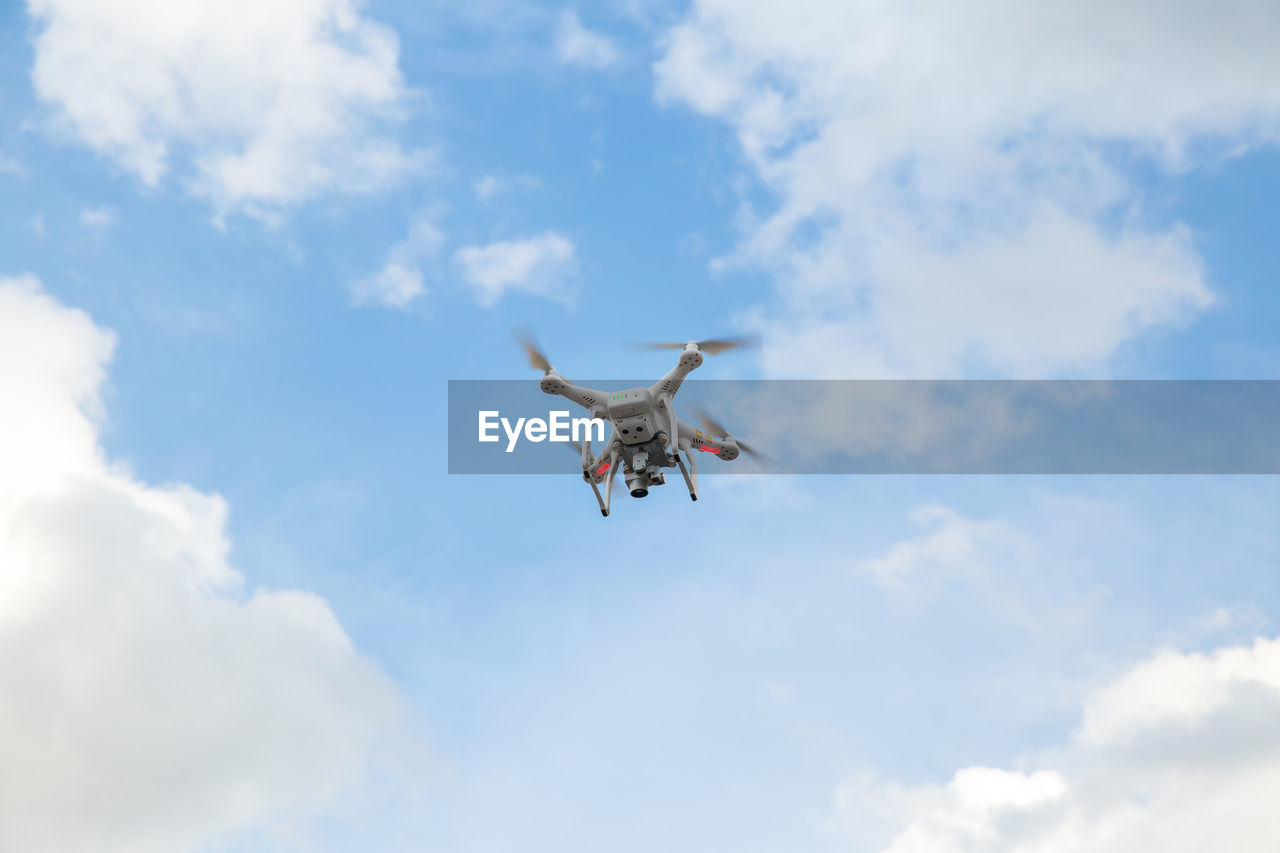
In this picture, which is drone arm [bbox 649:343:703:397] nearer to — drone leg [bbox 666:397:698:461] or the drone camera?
drone leg [bbox 666:397:698:461]

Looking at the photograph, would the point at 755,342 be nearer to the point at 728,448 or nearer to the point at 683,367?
the point at 683,367

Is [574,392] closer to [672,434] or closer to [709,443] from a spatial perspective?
[672,434]

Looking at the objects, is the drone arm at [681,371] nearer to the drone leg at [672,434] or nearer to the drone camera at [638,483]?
the drone leg at [672,434]

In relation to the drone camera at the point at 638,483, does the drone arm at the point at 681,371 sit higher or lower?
higher

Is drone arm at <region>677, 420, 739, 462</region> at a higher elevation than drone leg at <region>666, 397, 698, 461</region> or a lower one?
higher

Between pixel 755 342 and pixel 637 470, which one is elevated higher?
pixel 755 342

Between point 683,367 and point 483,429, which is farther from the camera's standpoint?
point 483,429

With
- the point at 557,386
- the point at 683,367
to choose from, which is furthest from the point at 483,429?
the point at 683,367

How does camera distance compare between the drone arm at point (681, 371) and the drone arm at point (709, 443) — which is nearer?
the drone arm at point (681, 371)
